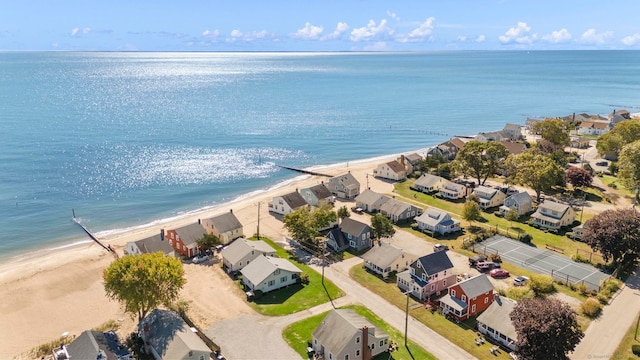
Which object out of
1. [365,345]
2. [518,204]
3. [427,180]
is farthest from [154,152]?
[365,345]

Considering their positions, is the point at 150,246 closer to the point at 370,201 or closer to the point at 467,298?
the point at 370,201

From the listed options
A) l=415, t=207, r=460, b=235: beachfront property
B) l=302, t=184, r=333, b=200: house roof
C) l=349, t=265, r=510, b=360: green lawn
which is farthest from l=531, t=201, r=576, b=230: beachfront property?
l=302, t=184, r=333, b=200: house roof

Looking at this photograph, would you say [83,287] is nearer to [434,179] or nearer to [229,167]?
[229,167]

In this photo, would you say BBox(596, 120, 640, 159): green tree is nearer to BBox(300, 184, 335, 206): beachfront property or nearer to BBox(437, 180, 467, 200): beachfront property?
BBox(437, 180, 467, 200): beachfront property

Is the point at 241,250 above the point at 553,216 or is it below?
below

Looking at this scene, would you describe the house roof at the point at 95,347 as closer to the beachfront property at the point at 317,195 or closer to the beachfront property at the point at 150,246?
the beachfront property at the point at 150,246

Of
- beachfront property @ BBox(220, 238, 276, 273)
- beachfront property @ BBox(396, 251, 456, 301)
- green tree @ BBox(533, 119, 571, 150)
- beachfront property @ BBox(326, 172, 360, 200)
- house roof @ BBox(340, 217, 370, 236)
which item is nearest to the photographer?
beachfront property @ BBox(396, 251, 456, 301)

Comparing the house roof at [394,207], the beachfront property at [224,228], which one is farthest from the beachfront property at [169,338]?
the house roof at [394,207]
